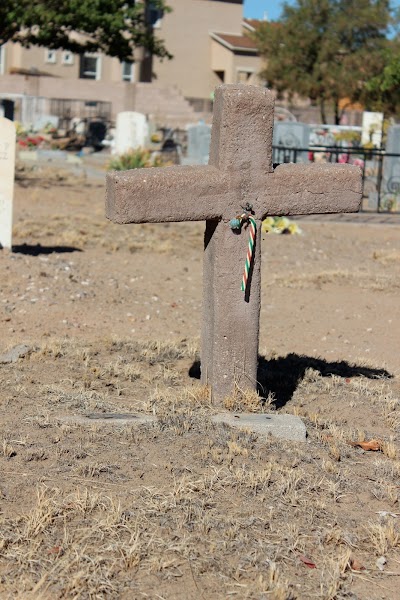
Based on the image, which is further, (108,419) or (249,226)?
(249,226)

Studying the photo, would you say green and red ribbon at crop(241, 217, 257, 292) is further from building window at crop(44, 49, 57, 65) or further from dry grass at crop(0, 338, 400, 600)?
building window at crop(44, 49, 57, 65)

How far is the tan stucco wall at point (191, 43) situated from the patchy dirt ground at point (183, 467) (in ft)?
142

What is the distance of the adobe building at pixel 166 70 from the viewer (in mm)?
42031

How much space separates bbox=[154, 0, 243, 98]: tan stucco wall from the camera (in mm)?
50469

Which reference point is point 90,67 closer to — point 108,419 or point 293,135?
point 293,135

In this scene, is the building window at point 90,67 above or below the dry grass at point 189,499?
above

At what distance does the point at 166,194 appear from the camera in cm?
495

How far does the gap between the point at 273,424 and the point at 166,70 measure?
47.4 m

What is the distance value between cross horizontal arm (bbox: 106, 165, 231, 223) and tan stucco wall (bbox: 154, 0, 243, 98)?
153 ft

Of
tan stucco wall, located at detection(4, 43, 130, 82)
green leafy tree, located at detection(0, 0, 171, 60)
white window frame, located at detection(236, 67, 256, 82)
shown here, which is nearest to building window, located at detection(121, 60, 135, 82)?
tan stucco wall, located at detection(4, 43, 130, 82)

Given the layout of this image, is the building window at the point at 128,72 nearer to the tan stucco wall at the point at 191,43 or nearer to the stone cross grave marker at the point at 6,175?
the tan stucco wall at the point at 191,43

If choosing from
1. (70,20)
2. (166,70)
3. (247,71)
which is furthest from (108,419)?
(247,71)

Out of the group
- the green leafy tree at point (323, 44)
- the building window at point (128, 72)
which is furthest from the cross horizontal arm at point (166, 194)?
the building window at point (128, 72)

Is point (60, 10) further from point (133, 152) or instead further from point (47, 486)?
point (47, 486)
